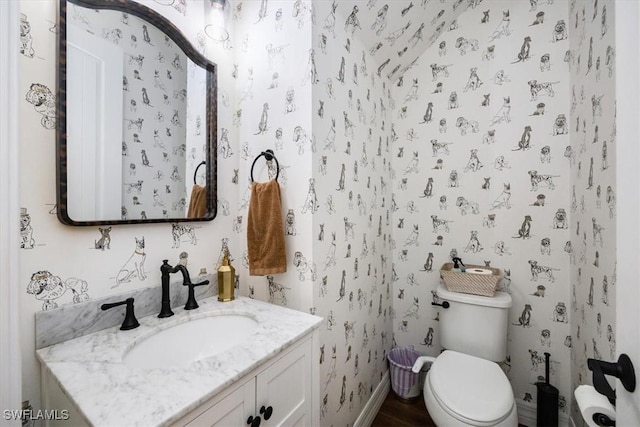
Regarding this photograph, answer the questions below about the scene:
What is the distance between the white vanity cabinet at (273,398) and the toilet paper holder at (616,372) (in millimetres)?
740

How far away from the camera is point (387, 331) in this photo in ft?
6.48

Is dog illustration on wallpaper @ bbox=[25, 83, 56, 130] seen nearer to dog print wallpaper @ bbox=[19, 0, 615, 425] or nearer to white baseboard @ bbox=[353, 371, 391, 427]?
dog print wallpaper @ bbox=[19, 0, 615, 425]

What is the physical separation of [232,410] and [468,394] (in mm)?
1112

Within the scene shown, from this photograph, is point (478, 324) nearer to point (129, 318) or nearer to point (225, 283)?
point (225, 283)

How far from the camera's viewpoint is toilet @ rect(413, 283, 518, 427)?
114 centimetres

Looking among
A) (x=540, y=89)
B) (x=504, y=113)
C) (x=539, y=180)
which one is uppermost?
(x=540, y=89)

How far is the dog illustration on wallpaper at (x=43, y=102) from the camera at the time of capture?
79 centimetres

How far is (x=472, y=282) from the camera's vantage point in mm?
1594

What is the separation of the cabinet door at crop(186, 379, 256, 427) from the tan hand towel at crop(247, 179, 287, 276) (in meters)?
0.50

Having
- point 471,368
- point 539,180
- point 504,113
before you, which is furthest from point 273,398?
point 504,113

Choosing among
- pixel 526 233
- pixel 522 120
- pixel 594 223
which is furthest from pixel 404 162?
pixel 594 223

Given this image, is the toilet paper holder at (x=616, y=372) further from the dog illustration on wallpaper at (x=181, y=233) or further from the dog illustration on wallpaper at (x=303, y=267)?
the dog illustration on wallpaper at (x=181, y=233)

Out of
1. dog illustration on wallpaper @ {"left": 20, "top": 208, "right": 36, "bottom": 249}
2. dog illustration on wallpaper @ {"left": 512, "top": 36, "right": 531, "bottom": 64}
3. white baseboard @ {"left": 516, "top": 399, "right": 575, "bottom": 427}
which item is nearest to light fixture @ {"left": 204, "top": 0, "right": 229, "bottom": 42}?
dog illustration on wallpaper @ {"left": 20, "top": 208, "right": 36, "bottom": 249}

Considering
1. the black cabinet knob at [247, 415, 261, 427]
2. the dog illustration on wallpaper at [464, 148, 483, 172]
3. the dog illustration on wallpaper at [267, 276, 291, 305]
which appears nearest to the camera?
the black cabinet knob at [247, 415, 261, 427]
